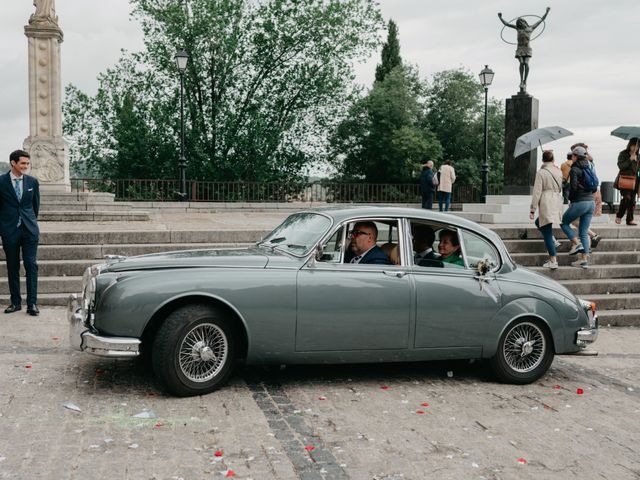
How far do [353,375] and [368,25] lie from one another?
107ft

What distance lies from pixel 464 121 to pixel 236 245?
33878 mm

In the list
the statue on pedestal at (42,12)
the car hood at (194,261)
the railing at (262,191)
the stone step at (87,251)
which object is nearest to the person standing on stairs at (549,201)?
the stone step at (87,251)

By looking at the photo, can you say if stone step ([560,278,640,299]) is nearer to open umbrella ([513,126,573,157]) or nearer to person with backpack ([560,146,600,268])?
person with backpack ([560,146,600,268])

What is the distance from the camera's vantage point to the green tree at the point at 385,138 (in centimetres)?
3841

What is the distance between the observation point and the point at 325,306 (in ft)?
19.1

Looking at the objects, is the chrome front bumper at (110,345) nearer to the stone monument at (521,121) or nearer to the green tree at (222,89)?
the stone monument at (521,121)

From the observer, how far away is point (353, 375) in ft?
21.6

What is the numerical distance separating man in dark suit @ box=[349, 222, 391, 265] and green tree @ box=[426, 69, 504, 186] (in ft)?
122

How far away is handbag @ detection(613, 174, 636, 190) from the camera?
14.4 meters

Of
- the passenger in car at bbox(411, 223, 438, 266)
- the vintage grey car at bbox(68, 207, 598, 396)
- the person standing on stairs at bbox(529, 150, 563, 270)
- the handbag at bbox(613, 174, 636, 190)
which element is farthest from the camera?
the handbag at bbox(613, 174, 636, 190)

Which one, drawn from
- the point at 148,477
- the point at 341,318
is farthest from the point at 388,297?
the point at 148,477

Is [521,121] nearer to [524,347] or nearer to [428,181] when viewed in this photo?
[428,181]

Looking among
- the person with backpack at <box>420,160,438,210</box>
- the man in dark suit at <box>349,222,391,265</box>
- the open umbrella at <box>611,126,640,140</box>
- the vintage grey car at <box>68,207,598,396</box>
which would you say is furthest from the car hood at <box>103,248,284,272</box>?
the person with backpack at <box>420,160,438,210</box>

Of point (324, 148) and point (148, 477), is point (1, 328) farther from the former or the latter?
point (324, 148)
